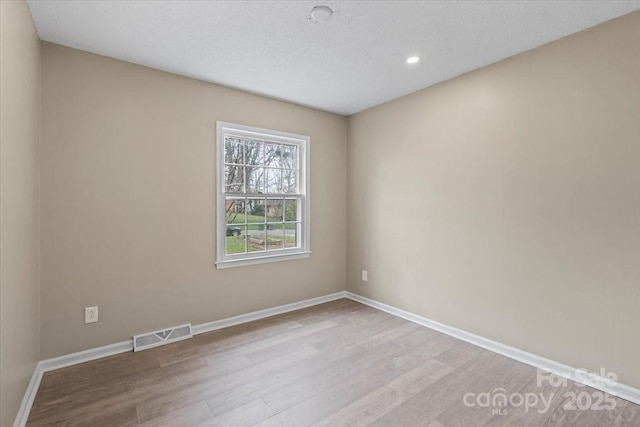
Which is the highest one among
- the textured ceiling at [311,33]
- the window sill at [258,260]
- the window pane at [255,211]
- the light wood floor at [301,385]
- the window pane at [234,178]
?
the textured ceiling at [311,33]

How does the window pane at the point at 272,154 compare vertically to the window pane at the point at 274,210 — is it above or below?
above

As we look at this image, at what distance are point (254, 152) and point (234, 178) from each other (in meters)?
0.39

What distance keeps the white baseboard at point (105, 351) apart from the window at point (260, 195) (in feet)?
1.91

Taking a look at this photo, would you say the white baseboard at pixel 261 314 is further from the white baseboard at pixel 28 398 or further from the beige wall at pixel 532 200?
the white baseboard at pixel 28 398

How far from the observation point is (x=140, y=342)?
2.65 meters

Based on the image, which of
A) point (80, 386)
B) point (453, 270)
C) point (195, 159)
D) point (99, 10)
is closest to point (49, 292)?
point (80, 386)

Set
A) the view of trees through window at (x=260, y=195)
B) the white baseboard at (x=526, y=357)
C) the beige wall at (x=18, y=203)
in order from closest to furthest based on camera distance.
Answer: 1. the beige wall at (x=18, y=203)
2. the white baseboard at (x=526, y=357)
3. the view of trees through window at (x=260, y=195)

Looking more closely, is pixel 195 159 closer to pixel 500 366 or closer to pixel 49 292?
pixel 49 292

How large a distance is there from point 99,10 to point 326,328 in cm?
312

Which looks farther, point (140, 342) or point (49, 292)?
point (140, 342)

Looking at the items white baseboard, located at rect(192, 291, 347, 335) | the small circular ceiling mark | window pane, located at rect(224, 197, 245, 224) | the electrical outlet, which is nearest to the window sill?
window pane, located at rect(224, 197, 245, 224)

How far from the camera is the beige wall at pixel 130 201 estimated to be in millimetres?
2354

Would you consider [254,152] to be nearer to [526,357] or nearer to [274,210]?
[274,210]

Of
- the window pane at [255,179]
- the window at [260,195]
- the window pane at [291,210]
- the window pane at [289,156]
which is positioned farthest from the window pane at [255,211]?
the window pane at [289,156]
